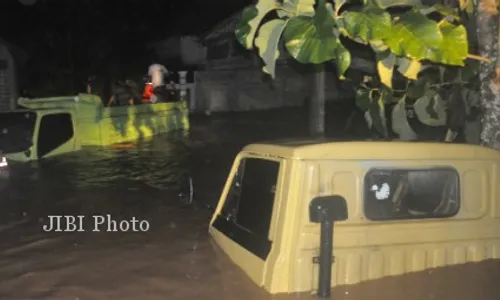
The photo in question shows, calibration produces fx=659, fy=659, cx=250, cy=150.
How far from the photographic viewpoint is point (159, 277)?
4988 millimetres

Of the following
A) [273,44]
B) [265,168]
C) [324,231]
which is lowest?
[324,231]

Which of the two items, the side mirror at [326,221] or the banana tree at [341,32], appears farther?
the side mirror at [326,221]

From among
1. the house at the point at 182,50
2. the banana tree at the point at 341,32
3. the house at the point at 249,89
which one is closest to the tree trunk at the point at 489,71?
the banana tree at the point at 341,32

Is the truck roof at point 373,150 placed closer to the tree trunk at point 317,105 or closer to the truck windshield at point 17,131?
the tree trunk at point 317,105

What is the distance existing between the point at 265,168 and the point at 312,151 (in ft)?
1.60

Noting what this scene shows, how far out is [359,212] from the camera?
3.80m

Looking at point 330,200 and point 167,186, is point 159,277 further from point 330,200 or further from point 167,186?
point 167,186

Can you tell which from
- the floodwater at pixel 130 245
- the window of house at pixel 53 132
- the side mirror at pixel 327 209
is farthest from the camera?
the window of house at pixel 53 132

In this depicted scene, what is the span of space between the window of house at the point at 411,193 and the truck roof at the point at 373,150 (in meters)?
0.09

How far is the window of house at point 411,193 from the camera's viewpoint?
152 inches

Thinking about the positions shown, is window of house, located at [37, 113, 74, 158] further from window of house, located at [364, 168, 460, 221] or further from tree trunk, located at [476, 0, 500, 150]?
window of house, located at [364, 168, 460, 221]

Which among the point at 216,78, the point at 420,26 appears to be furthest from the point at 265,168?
the point at 216,78

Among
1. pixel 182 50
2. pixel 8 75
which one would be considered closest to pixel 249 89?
pixel 8 75

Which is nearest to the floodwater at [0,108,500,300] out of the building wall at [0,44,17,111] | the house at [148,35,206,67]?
the building wall at [0,44,17,111]
